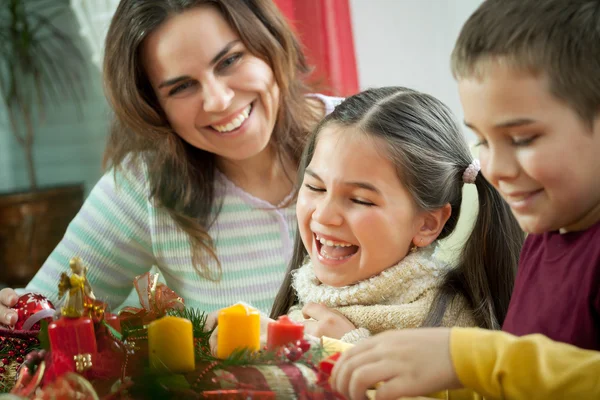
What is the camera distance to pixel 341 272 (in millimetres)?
1280

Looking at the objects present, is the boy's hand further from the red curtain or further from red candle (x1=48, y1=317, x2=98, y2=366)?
the red curtain

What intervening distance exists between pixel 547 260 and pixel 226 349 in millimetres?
389

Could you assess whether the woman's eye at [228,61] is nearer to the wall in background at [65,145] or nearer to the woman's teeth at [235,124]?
the woman's teeth at [235,124]

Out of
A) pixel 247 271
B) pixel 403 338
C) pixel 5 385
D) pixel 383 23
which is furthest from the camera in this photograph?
pixel 383 23

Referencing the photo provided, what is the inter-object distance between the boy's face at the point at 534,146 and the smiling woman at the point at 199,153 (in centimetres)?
102

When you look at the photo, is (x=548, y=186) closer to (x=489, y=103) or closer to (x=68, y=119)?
(x=489, y=103)

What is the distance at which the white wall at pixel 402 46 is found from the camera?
2.84 m

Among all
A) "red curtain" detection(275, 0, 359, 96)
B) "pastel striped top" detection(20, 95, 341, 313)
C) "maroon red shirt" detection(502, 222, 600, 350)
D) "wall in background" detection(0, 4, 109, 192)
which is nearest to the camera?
"maroon red shirt" detection(502, 222, 600, 350)

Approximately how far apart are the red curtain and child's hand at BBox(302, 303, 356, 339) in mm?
1134

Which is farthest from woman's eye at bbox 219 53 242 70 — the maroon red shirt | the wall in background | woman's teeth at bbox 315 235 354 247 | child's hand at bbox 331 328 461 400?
the wall in background

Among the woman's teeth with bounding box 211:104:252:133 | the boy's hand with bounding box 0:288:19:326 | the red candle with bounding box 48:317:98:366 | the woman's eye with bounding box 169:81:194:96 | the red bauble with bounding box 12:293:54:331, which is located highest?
the woman's eye with bounding box 169:81:194:96

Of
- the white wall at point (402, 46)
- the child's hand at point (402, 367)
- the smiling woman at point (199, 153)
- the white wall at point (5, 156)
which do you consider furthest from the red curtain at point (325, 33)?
the white wall at point (5, 156)

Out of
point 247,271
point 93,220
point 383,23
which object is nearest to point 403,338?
point 247,271

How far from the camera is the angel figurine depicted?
0.86 metres
